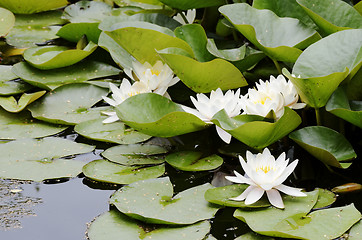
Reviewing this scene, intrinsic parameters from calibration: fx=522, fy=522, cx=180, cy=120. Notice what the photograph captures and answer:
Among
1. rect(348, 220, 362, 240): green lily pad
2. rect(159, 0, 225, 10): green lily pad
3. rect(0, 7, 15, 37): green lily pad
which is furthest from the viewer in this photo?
rect(0, 7, 15, 37): green lily pad

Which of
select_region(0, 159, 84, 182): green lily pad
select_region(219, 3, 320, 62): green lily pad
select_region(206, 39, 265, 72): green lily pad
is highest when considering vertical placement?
select_region(219, 3, 320, 62): green lily pad

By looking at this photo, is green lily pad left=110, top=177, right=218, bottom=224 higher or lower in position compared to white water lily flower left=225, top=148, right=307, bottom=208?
lower

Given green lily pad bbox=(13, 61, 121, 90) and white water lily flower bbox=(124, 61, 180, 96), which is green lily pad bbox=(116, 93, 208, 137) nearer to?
white water lily flower bbox=(124, 61, 180, 96)

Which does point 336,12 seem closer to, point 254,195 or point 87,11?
point 254,195

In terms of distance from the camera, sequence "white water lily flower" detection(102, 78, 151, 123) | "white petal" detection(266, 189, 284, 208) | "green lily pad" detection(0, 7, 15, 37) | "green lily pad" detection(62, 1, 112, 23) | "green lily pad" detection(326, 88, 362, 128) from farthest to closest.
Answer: "green lily pad" detection(62, 1, 112, 23) → "green lily pad" detection(0, 7, 15, 37) → "white water lily flower" detection(102, 78, 151, 123) → "green lily pad" detection(326, 88, 362, 128) → "white petal" detection(266, 189, 284, 208)

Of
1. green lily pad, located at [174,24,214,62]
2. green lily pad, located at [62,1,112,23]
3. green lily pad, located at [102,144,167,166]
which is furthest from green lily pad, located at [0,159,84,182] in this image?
green lily pad, located at [62,1,112,23]

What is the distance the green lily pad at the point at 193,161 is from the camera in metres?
1.71

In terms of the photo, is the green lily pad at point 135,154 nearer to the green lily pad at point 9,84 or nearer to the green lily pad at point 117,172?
the green lily pad at point 117,172

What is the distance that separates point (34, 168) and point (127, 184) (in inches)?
13.4

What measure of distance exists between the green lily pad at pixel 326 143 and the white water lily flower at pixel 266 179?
0.16 meters

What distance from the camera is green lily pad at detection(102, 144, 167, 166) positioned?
1793 millimetres

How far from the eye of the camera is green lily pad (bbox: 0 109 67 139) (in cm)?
200

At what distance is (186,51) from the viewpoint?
1.89m

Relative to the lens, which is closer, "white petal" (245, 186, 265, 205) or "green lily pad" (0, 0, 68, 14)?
"white petal" (245, 186, 265, 205)
